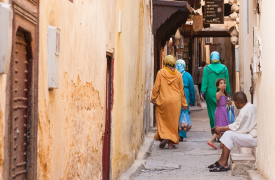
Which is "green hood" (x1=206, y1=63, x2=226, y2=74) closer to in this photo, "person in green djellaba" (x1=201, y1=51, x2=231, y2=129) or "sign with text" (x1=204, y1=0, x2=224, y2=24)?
"person in green djellaba" (x1=201, y1=51, x2=231, y2=129)

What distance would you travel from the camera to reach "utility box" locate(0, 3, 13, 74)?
6.17ft

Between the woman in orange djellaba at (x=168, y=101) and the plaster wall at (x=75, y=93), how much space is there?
3879mm

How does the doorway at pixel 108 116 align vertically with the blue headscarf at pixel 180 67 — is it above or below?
below

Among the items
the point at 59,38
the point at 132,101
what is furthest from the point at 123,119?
the point at 59,38

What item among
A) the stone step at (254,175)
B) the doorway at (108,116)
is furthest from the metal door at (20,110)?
the stone step at (254,175)

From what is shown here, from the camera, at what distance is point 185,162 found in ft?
23.0

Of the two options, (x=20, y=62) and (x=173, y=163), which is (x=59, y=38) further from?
(x=173, y=163)

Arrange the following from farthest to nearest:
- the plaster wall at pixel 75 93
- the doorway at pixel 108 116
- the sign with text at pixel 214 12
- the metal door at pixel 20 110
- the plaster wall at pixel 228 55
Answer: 1. the plaster wall at pixel 228 55
2. the sign with text at pixel 214 12
3. the doorway at pixel 108 116
4. the plaster wall at pixel 75 93
5. the metal door at pixel 20 110

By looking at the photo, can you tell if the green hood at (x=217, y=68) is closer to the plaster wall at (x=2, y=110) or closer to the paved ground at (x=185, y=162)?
the paved ground at (x=185, y=162)

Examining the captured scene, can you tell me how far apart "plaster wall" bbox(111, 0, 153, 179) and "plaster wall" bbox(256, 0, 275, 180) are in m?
1.66

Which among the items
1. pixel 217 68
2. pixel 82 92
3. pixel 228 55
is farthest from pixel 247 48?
pixel 228 55

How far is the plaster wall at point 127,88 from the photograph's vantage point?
5.36 metres

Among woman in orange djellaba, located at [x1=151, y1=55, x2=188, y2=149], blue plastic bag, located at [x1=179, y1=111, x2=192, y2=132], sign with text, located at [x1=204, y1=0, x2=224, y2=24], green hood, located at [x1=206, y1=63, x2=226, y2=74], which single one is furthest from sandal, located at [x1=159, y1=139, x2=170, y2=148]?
sign with text, located at [x1=204, y1=0, x2=224, y2=24]

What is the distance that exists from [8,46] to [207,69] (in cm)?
776
